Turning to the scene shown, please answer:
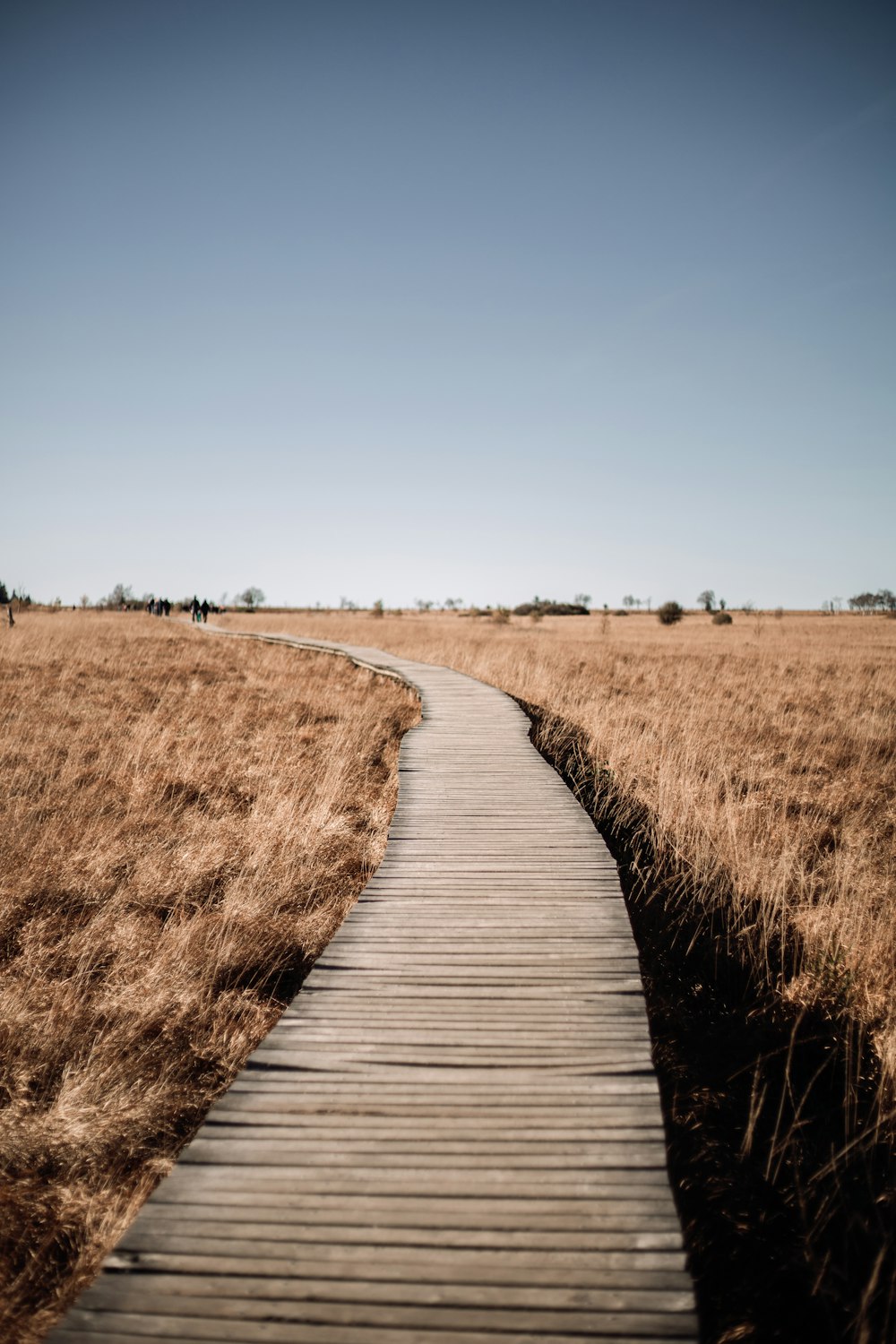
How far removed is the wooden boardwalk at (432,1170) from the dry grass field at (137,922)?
720 millimetres

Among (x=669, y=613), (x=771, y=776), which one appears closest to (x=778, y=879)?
(x=771, y=776)

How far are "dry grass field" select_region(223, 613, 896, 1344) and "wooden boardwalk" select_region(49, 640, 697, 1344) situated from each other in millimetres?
680

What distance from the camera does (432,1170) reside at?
6.78 feet

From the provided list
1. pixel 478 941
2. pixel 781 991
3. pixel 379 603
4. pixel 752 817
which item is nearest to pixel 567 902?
pixel 478 941

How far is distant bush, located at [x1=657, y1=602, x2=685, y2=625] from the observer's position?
50.1m

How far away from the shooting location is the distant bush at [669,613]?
164ft

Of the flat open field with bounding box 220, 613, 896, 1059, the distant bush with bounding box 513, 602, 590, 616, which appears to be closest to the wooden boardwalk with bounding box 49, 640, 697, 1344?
the flat open field with bounding box 220, 613, 896, 1059

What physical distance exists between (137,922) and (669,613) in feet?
164

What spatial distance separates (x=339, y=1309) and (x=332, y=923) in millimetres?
3236

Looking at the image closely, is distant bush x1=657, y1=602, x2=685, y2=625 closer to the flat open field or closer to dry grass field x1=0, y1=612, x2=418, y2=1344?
the flat open field

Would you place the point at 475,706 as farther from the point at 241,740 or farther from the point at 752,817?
the point at 752,817

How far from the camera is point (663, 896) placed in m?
5.37

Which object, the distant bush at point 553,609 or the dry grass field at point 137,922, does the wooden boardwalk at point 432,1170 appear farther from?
the distant bush at point 553,609

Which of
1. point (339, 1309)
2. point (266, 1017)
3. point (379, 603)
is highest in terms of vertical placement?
point (379, 603)
